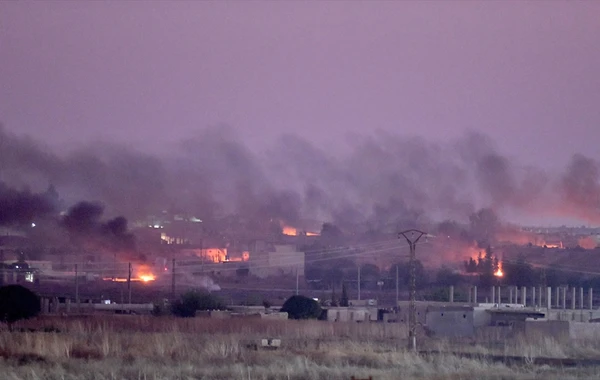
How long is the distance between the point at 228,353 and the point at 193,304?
27425 millimetres

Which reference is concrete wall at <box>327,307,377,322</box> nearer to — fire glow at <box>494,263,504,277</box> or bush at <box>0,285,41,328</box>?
bush at <box>0,285,41,328</box>

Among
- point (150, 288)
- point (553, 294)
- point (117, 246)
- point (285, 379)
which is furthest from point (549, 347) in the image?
point (117, 246)

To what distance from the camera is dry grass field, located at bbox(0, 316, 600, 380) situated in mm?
29203

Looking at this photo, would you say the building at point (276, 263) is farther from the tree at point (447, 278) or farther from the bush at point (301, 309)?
the bush at point (301, 309)

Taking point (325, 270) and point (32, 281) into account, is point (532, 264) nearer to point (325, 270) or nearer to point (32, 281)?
point (325, 270)

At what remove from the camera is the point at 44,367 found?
3044 centimetres

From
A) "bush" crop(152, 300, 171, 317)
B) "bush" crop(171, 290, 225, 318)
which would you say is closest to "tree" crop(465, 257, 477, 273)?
"bush" crop(171, 290, 225, 318)

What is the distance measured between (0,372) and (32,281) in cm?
5542

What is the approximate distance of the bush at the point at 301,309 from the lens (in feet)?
195

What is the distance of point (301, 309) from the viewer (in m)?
59.6

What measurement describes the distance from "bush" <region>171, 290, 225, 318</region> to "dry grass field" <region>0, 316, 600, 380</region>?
1195 centimetres

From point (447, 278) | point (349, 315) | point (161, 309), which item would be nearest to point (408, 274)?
point (447, 278)

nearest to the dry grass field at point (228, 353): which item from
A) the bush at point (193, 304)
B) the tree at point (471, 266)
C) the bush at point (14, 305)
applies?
the bush at point (14, 305)

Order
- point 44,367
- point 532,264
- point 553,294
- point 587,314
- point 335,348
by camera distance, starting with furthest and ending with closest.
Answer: point 532,264 → point 553,294 → point 587,314 → point 335,348 → point 44,367
